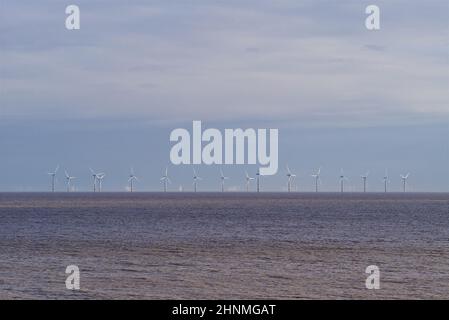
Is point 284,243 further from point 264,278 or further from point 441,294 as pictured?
point 441,294

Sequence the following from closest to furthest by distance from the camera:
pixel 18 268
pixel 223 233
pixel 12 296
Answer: pixel 12 296
pixel 18 268
pixel 223 233

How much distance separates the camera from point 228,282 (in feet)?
174

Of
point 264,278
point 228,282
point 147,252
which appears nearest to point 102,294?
point 228,282

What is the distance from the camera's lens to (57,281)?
52.4m

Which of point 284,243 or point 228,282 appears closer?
point 228,282

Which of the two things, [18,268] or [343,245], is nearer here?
[18,268]

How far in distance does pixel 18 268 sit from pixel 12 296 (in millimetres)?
15035

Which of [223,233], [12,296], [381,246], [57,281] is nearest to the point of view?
[12,296]

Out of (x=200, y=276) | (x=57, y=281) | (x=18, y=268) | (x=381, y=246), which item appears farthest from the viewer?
(x=381, y=246)

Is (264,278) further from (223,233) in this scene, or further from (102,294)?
(223,233)
